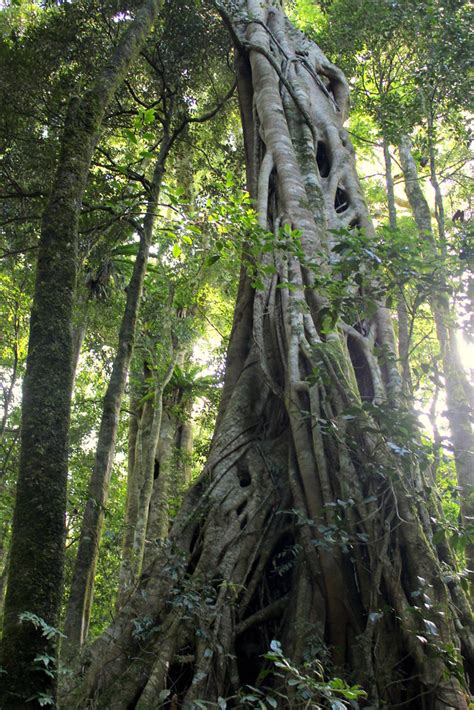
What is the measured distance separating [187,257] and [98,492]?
489cm

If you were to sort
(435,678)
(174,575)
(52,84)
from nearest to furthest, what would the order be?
(435,678) → (174,575) → (52,84)

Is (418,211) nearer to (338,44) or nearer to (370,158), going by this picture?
(338,44)

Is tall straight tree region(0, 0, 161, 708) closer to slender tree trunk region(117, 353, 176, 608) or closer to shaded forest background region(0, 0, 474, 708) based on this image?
shaded forest background region(0, 0, 474, 708)

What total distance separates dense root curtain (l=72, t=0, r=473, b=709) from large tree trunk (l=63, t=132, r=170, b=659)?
526 millimetres

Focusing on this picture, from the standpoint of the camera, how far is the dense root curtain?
3025 millimetres

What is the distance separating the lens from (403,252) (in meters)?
3.96

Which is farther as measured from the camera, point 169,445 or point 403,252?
point 169,445

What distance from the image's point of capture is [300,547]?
368cm

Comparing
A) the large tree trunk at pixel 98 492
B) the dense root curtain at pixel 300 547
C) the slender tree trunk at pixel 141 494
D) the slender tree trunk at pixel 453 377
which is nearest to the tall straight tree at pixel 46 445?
the large tree trunk at pixel 98 492

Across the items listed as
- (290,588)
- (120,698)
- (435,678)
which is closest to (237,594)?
(290,588)

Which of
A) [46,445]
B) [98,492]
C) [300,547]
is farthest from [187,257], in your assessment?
[46,445]

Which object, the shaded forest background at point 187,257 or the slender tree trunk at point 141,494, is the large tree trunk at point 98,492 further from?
the slender tree trunk at point 141,494

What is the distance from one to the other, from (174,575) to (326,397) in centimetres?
144

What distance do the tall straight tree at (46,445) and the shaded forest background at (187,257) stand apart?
0.02m
